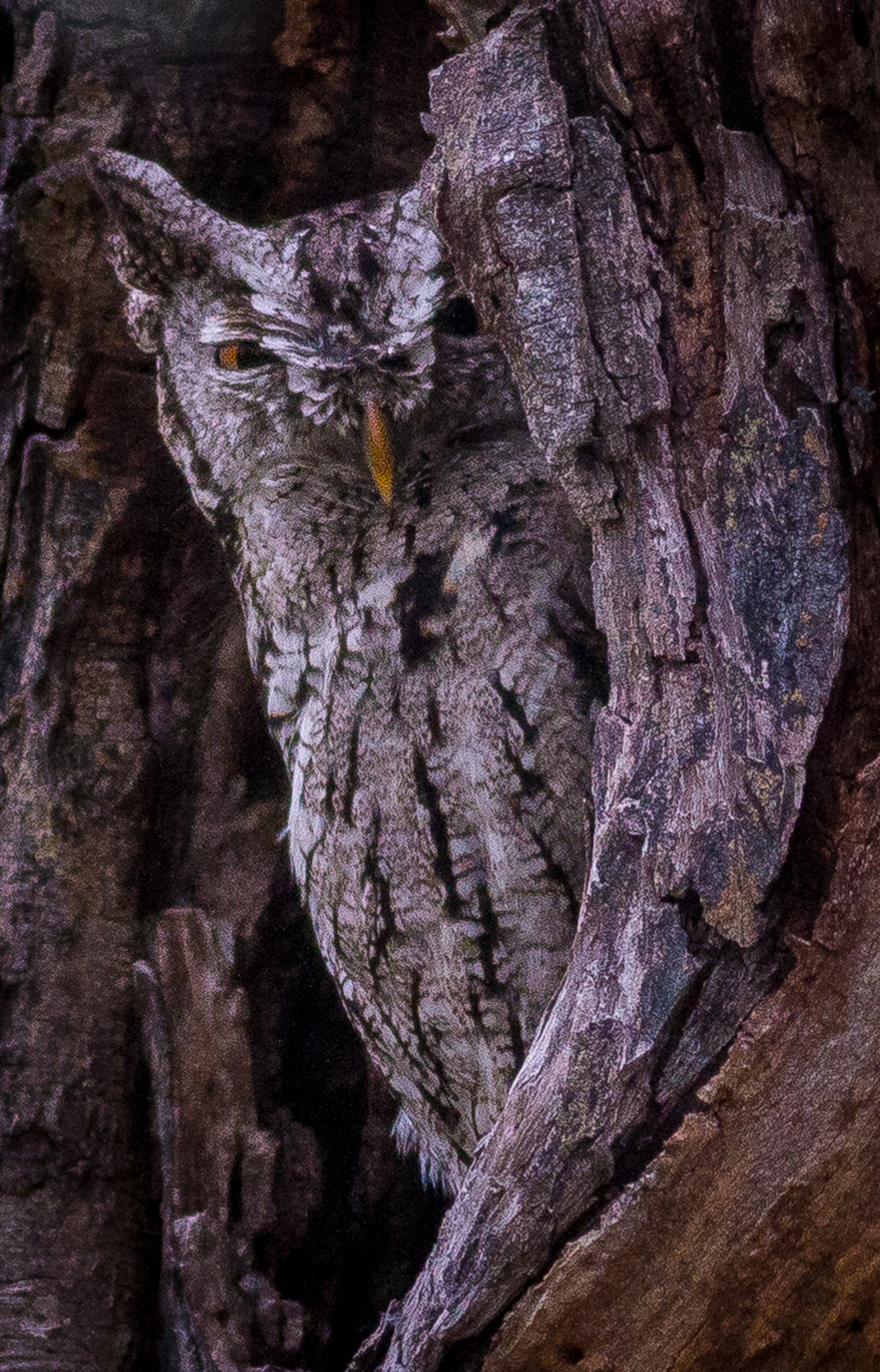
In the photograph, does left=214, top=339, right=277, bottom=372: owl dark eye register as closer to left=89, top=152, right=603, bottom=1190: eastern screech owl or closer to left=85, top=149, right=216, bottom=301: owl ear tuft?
left=89, top=152, right=603, bottom=1190: eastern screech owl

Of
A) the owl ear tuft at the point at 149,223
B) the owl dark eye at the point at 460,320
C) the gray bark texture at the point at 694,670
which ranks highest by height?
the owl ear tuft at the point at 149,223

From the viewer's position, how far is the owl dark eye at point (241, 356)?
1445 mm

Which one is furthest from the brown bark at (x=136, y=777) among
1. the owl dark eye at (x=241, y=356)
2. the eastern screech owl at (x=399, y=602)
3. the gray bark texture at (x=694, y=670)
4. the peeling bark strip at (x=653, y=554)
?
the peeling bark strip at (x=653, y=554)

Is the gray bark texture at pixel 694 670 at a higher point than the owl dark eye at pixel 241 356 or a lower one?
lower

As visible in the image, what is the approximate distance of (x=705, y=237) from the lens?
3.34 ft

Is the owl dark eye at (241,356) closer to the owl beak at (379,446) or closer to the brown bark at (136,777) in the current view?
the owl beak at (379,446)

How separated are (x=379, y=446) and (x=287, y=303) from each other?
7.6 inches

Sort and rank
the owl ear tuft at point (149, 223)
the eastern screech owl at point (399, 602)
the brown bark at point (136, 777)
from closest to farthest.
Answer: the eastern screech owl at point (399, 602) → the owl ear tuft at point (149, 223) → the brown bark at point (136, 777)

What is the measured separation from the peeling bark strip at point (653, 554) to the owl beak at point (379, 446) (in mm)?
360

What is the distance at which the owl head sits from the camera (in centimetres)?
138

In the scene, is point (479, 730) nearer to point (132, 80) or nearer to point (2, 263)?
point (2, 263)

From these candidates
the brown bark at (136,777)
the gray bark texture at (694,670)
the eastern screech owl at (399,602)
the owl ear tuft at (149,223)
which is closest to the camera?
the gray bark texture at (694,670)

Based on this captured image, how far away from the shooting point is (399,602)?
1.43 meters

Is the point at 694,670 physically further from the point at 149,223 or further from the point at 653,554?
the point at 149,223
